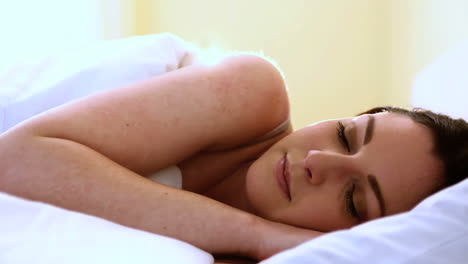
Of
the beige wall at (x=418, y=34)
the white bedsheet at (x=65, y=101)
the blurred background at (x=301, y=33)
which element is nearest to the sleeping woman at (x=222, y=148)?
the white bedsheet at (x=65, y=101)

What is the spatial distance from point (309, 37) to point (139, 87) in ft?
4.33

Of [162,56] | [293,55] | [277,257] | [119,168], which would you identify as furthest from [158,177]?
[293,55]

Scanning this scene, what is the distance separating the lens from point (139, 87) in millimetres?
812

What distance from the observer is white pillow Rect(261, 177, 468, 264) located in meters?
0.47

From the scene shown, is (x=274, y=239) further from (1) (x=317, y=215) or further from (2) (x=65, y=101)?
(2) (x=65, y=101)

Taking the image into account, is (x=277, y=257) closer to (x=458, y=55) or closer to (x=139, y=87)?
(x=139, y=87)

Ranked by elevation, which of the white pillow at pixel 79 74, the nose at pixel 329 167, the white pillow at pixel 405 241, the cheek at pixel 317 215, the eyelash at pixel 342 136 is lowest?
the cheek at pixel 317 215

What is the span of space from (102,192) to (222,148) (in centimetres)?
35

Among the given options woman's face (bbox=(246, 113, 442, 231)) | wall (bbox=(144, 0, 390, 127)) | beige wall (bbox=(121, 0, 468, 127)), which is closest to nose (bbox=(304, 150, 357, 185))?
woman's face (bbox=(246, 113, 442, 231))

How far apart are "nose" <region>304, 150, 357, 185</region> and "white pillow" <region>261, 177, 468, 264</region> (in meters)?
0.27

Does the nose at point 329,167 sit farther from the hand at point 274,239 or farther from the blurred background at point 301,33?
the blurred background at point 301,33

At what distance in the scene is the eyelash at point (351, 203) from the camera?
800 mm

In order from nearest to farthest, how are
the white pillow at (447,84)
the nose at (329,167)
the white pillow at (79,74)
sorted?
the nose at (329,167)
the white pillow at (79,74)
the white pillow at (447,84)

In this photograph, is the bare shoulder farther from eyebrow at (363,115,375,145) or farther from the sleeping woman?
eyebrow at (363,115,375,145)
